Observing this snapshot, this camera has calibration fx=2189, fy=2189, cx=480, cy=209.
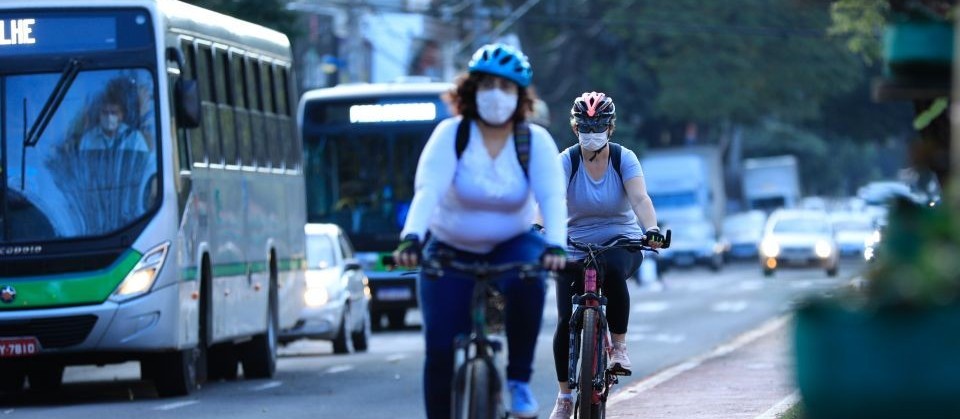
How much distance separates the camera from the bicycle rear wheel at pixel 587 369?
32.1ft

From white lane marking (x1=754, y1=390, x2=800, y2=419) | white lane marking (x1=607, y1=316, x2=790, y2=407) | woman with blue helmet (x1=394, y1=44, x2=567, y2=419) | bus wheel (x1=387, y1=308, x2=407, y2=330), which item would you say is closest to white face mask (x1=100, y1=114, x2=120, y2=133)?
white lane marking (x1=607, y1=316, x2=790, y2=407)

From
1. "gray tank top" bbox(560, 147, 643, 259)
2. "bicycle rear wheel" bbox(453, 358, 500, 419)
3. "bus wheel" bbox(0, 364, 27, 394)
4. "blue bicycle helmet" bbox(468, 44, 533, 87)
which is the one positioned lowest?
"bus wheel" bbox(0, 364, 27, 394)

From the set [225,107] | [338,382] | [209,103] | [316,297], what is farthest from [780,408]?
[316,297]

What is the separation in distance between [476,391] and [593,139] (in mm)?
3320

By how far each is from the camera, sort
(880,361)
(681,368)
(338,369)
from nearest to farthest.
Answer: (880,361), (681,368), (338,369)

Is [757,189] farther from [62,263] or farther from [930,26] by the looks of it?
[930,26]

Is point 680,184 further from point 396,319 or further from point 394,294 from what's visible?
point 394,294

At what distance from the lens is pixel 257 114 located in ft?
60.6

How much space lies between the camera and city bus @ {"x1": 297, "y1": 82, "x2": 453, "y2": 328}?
2766 cm

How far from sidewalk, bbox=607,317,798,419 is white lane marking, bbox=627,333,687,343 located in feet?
18.3

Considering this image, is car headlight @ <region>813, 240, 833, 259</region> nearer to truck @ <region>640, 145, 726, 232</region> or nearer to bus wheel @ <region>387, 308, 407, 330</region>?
truck @ <region>640, 145, 726, 232</region>

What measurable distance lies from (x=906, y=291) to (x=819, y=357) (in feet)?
1.08

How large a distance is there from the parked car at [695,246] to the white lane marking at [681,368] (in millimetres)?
35888

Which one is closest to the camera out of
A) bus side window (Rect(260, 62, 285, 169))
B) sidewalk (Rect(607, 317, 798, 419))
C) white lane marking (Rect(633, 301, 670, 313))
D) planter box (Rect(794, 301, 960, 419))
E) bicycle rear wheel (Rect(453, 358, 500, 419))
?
planter box (Rect(794, 301, 960, 419))
